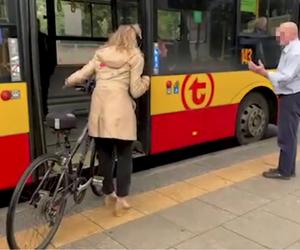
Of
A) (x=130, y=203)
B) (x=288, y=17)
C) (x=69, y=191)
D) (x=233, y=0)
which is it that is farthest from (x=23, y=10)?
(x=288, y=17)

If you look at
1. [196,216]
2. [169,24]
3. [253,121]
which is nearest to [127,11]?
[169,24]

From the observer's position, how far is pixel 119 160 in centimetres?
389

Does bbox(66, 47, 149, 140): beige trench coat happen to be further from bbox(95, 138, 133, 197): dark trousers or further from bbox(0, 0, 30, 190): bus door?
bbox(0, 0, 30, 190): bus door

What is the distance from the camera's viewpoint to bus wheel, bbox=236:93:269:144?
6262 mm

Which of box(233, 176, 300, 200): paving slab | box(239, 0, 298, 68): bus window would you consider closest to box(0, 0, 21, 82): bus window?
box(233, 176, 300, 200): paving slab

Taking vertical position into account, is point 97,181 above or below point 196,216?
above

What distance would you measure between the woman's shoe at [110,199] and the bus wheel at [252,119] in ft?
8.79

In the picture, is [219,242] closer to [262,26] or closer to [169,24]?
[169,24]

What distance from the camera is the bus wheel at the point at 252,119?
6.26 meters

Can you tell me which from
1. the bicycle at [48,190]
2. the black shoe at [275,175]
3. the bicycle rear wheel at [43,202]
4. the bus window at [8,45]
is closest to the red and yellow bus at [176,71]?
the bus window at [8,45]

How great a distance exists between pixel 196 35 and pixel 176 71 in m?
0.57

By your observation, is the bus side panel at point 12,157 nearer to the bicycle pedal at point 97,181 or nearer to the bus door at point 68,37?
the bicycle pedal at point 97,181

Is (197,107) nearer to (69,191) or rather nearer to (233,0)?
(233,0)

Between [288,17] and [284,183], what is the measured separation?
2.71 meters
